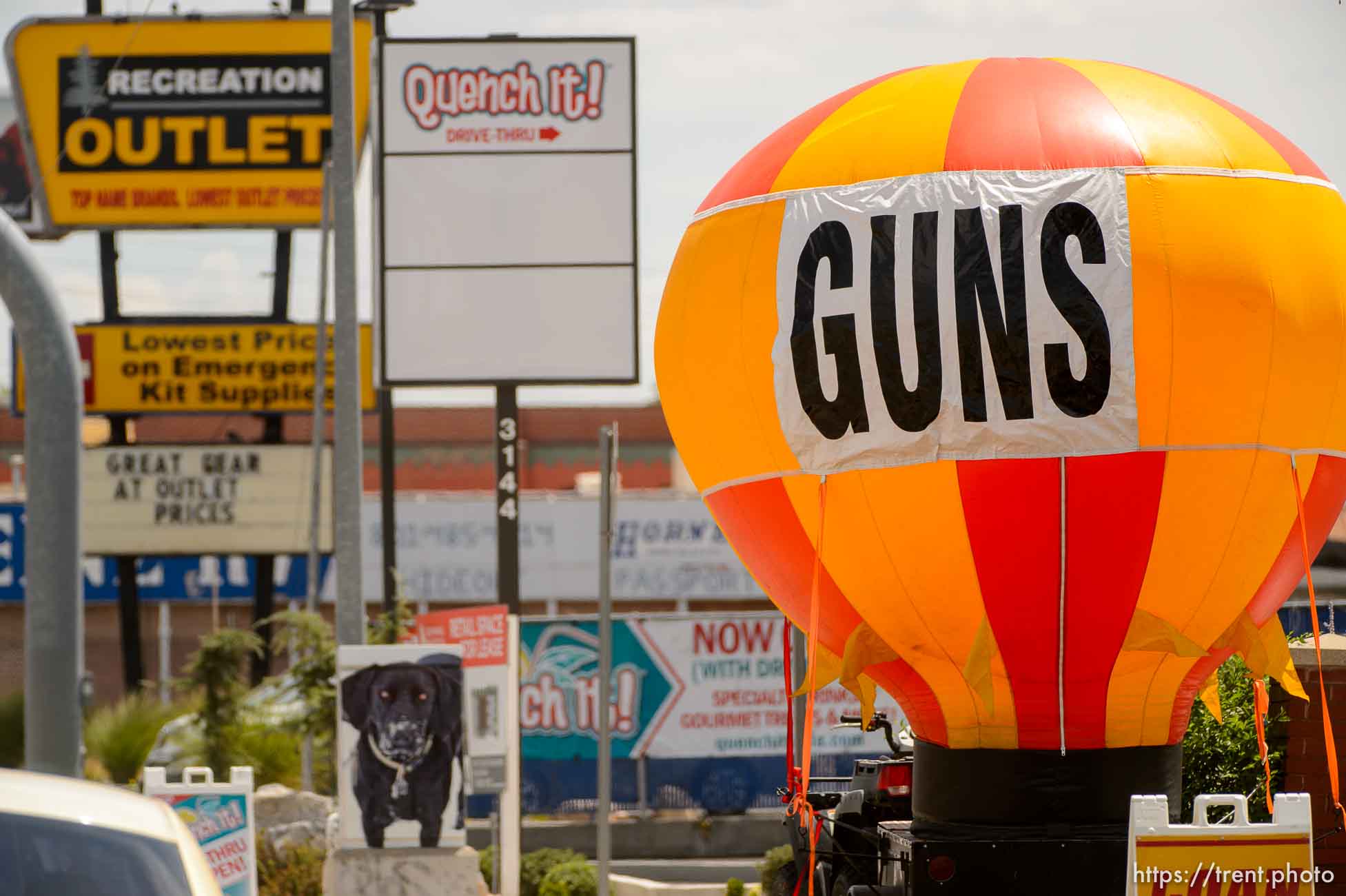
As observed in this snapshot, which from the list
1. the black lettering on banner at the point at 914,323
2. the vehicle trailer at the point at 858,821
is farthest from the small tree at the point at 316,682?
the black lettering on banner at the point at 914,323

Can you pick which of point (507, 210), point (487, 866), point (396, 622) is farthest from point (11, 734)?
point (507, 210)

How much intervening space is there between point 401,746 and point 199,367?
45.6 ft

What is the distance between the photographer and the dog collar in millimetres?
14445

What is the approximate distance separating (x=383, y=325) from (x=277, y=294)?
8.25m

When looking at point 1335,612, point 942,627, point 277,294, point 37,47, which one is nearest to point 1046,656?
point 942,627

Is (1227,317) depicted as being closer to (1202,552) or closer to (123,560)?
(1202,552)

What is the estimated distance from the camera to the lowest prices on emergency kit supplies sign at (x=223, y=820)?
9.73 meters

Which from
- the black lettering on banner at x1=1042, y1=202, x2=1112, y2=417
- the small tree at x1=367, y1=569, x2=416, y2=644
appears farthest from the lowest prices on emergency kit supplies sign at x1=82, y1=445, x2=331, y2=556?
the black lettering on banner at x1=1042, y1=202, x2=1112, y2=417

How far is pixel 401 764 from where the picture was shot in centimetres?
1448

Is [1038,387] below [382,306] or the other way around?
below

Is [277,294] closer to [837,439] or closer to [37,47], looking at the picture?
[37,47]

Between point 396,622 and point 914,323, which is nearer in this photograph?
point 914,323

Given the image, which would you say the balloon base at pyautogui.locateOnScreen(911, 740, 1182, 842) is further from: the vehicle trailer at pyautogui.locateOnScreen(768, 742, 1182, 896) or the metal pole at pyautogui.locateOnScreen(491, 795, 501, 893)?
the metal pole at pyautogui.locateOnScreen(491, 795, 501, 893)

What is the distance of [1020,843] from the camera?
868cm
